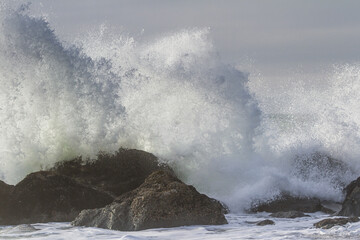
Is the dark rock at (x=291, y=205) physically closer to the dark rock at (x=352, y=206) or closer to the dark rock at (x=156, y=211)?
the dark rock at (x=352, y=206)

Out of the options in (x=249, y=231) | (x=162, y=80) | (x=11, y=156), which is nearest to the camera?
(x=249, y=231)

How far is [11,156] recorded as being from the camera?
1227 cm

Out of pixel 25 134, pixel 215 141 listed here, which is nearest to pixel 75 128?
pixel 25 134

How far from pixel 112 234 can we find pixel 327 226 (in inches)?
103

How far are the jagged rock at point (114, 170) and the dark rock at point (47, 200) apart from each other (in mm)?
948

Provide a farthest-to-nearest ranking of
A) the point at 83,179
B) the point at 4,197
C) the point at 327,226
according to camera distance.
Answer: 1. the point at 83,179
2. the point at 4,197
3. the point at 327,226

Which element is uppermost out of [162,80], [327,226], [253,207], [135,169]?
[162,80]

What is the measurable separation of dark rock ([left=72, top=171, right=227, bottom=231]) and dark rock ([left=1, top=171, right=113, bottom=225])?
0.70 m

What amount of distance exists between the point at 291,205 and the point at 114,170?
3.08 meters

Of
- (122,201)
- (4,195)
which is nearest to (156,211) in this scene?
(122,201)

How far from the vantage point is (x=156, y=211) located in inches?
328

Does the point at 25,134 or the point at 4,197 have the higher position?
the point at 25,134

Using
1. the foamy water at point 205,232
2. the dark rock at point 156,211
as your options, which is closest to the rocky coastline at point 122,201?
the dark rock at point 156,211

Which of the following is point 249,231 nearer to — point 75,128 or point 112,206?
point 112,206
